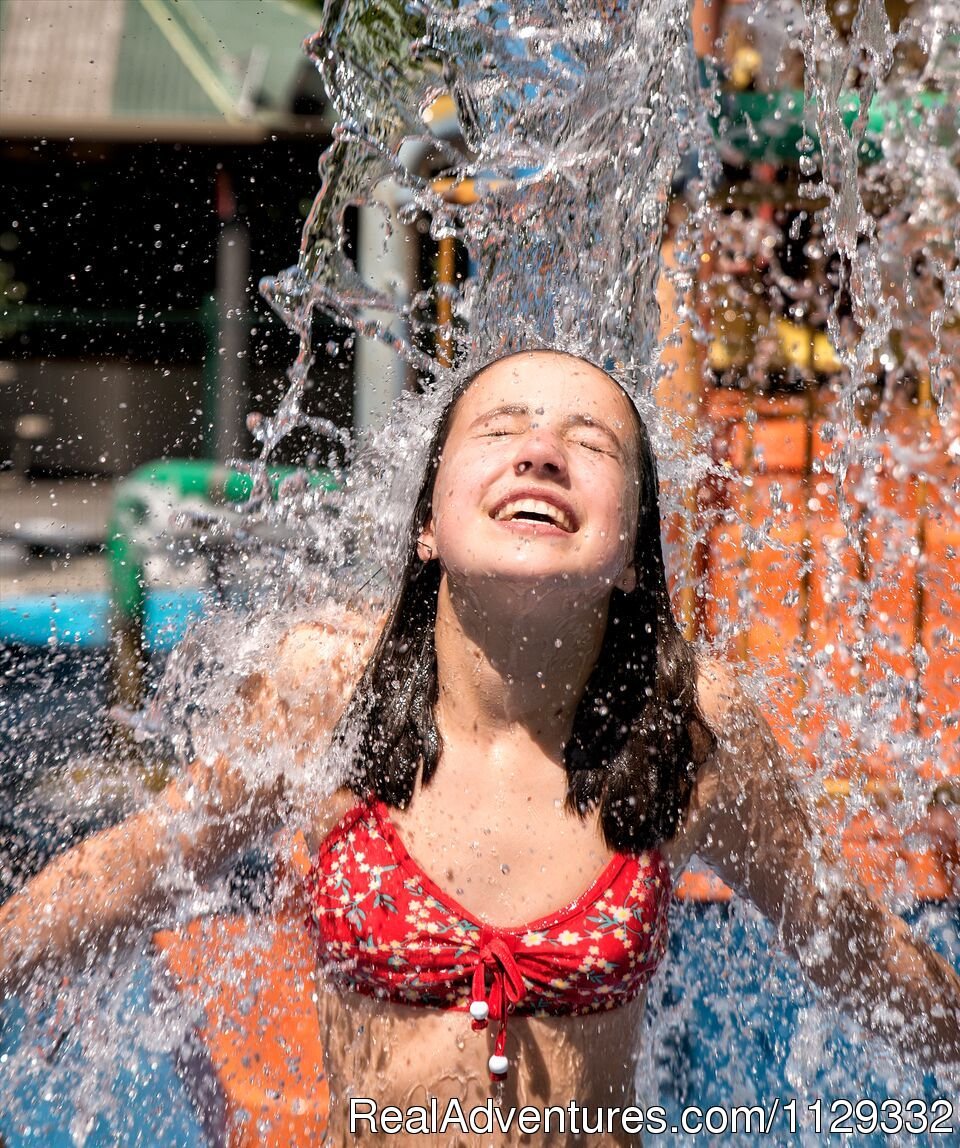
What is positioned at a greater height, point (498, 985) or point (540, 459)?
point (540, 459)

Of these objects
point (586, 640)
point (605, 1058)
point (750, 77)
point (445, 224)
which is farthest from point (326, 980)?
point (750, 77)

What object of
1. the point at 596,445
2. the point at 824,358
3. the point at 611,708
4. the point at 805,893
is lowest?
the point at 824,358

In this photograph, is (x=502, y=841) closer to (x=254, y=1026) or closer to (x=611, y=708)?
(x=611, y=708)

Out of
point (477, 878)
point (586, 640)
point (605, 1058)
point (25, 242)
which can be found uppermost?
point (586, 640)

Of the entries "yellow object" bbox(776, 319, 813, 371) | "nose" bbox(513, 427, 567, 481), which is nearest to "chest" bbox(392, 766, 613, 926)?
"nose" bbox(513, 427, 567, 481)

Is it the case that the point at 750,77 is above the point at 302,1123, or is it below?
above

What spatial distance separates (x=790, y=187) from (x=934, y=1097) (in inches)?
125

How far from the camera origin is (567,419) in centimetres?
175

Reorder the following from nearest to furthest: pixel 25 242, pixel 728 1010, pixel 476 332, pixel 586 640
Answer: pixel 586 640 < pixel 728 1010 < pixel 476 332 < pixel 25 242

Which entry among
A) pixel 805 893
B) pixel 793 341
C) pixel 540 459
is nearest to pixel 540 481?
pixel 540 459

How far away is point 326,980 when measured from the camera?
1720mm

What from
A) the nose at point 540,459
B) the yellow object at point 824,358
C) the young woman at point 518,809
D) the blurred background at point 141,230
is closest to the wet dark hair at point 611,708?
the young woman at point 518,809

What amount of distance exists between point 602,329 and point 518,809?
5.79 feet

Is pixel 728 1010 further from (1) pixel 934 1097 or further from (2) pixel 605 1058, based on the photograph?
(2) pixel 605 1058
